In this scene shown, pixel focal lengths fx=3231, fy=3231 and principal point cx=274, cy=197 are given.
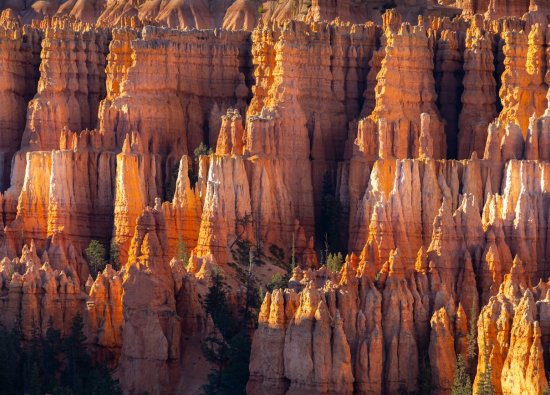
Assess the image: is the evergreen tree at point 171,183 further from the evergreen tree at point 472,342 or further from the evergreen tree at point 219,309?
the evergreen tree at point 472,342

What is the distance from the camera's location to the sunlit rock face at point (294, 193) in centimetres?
8050

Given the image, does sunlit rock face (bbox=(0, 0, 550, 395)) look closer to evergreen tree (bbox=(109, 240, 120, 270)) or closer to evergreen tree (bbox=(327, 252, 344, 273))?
evergreen tree (bbox=(109, 240, 120, 270))

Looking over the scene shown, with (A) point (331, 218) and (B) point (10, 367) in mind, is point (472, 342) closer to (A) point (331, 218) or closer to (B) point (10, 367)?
(B) point (10, 367)

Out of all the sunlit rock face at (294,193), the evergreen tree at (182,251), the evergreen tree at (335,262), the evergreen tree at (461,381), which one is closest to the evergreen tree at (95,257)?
the sunlit rock face at (294,193)

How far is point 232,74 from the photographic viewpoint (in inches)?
3939

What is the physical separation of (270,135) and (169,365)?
12628 mm

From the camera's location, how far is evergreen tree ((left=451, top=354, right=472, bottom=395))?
78125 millimetres

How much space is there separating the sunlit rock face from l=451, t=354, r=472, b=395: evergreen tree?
0.41 meters

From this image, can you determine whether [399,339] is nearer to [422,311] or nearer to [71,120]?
[422,311]

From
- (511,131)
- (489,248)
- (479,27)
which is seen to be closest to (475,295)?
(489,248)

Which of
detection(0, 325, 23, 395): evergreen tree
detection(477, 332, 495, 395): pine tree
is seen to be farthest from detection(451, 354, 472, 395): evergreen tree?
detection(0, 325, 23, 395): evergreen tree

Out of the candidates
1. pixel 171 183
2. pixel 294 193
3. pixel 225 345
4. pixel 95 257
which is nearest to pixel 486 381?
pixel 225 345

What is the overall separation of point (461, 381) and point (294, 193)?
17474 mm

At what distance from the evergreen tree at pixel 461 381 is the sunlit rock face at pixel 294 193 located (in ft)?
1.33
